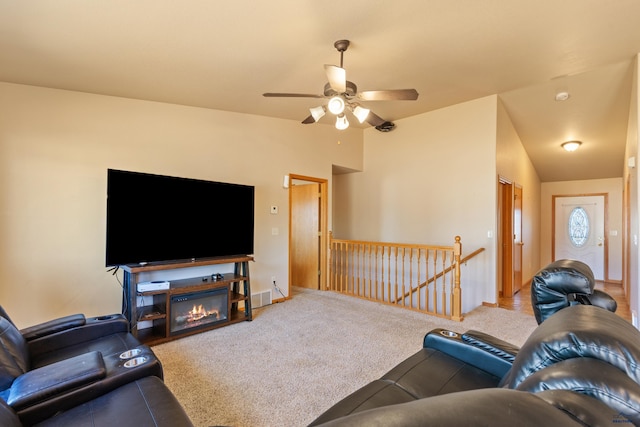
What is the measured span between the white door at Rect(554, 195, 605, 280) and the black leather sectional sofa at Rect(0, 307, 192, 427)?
8995 millimetres

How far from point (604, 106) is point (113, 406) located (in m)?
6.27

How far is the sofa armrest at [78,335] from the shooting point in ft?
6.55

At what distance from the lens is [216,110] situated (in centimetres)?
407

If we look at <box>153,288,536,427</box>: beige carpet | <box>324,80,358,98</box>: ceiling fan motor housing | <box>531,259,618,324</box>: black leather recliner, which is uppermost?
<box>324,80,358,98</box>: ceiling fan motor housing

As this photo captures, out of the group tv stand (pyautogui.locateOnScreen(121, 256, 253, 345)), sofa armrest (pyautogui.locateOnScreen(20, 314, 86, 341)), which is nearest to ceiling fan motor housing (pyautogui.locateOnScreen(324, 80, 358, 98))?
tv stand (pyautogui.locateOnScreen(121, 256, 253, 345))

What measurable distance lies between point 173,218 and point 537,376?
11.1 ft

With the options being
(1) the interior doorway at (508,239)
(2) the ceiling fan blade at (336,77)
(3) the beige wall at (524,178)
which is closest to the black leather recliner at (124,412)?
(2) the ceiling fan blade at (336,77)

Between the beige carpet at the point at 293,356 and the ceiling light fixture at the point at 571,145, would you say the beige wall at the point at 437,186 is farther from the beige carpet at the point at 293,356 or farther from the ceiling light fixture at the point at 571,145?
the ceiling light fixture at the point at 571,145

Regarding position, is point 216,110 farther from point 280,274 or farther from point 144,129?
point 280,274

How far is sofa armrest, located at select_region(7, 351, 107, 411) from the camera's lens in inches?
51.3

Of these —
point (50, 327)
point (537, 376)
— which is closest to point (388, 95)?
point (537, 376)

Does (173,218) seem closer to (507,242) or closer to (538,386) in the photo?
(538,386)

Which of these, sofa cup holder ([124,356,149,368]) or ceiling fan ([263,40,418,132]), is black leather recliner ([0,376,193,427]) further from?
ceiling fan ([263,40,418,132])

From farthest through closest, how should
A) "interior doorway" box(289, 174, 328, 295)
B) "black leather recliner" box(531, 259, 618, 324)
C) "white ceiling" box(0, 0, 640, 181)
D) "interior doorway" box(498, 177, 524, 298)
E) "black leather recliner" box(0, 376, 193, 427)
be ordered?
"interior doorway" box(289, 174, 328, 295) → "interior doorway" box(498, 177, 524, 298) → "white ceiling" box(0, 0, 640, 181) → "black leather recliner" box(531, 259, 618, 324) → "black leather recliner" box(0, 376, 193, 427)
